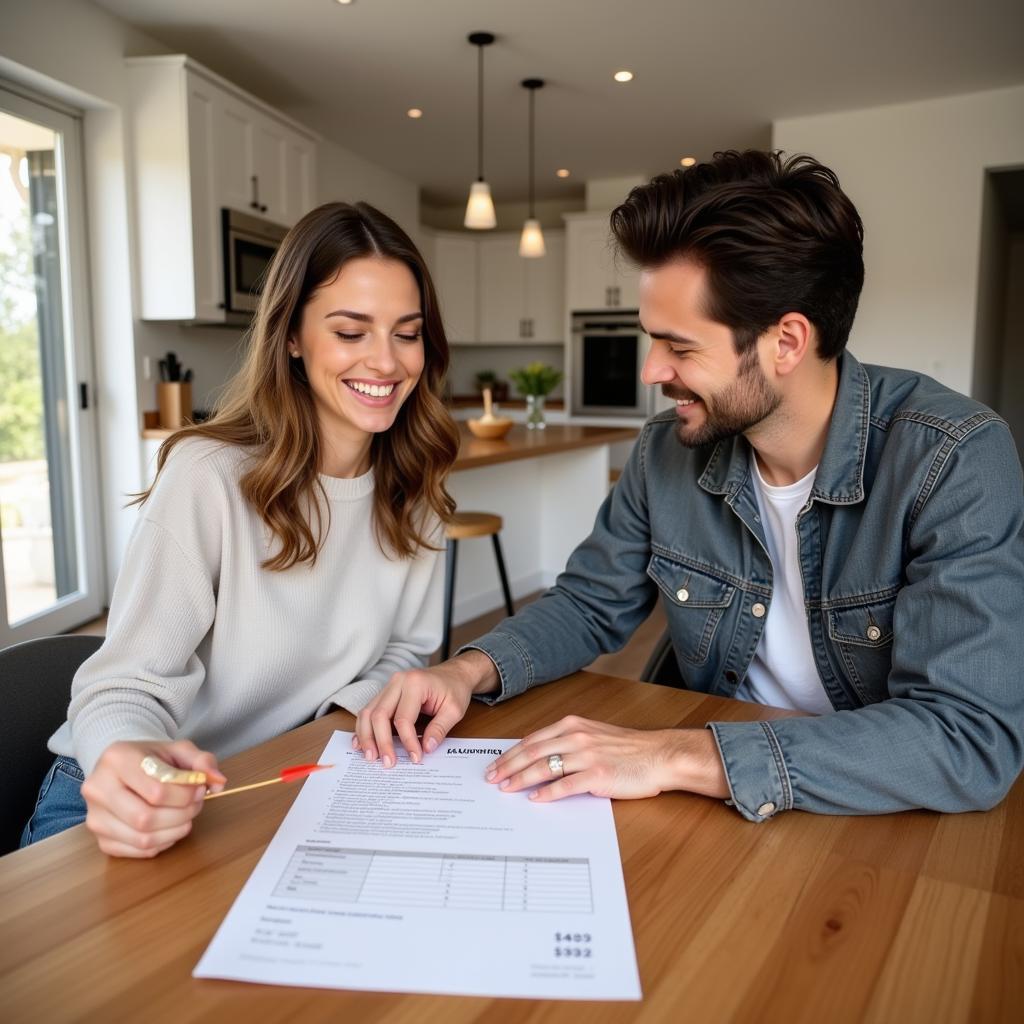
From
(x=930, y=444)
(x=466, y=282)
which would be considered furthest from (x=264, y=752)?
(x=466, y=282)

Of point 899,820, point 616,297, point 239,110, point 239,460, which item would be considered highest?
point 239,110

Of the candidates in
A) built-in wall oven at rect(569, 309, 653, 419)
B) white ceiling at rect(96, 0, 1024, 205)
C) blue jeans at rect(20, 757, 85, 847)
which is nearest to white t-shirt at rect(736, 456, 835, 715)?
blue jeans at rect(20, 757, 85, 847)

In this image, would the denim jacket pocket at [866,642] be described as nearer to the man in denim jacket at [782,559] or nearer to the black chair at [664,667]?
the man in denim jacket at [782,559]

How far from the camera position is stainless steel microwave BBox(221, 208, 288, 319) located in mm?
4383

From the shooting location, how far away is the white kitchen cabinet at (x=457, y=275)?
Answer: 7.71 m

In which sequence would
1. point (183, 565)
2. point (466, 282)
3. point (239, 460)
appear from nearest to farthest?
point (183, 565), point (239, 460), point (466, 282)

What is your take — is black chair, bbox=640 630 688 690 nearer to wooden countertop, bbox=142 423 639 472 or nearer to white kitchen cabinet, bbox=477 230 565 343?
wooden countertop, bbox=142 423 639 472

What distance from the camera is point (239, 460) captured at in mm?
1229

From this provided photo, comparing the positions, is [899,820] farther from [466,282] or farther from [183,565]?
[466,282]

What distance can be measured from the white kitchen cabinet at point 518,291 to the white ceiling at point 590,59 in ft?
5.60

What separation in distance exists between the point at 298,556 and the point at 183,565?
167 millimetres

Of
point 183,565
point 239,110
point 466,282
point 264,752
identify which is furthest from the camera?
point 466,282

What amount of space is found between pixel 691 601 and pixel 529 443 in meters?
2.61

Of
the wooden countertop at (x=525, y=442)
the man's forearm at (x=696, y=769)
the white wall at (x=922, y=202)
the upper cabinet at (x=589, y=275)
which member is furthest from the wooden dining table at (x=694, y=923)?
the upper cabinet at (x=589, y=275)
